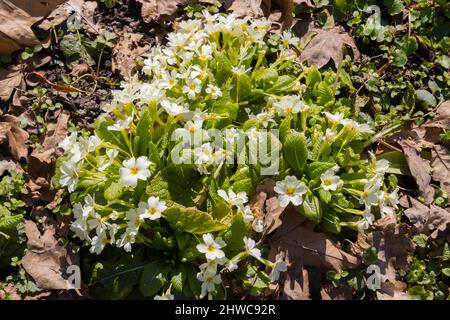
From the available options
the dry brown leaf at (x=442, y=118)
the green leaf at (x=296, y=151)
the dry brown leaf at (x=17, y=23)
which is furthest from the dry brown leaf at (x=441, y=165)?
the dry brown leaf at (x=17, y=23)

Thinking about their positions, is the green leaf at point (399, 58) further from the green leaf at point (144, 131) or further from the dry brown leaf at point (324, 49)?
the green leaf at point (144, 131)

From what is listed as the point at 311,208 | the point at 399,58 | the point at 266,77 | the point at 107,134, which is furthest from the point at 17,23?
the point at 399,58

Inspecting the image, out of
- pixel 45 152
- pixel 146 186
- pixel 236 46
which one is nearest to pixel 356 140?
pixel 236 46

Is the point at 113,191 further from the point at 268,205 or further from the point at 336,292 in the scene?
the point at 336,292

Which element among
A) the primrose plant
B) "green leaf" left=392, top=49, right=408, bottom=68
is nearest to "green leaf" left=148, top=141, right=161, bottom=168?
the primrose plant

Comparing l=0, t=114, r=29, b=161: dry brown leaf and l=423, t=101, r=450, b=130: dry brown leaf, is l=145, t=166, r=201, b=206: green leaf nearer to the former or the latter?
l=0, t=114, r=29, b=161: dry brown leaf

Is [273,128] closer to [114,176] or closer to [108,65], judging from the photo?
[114,176]
